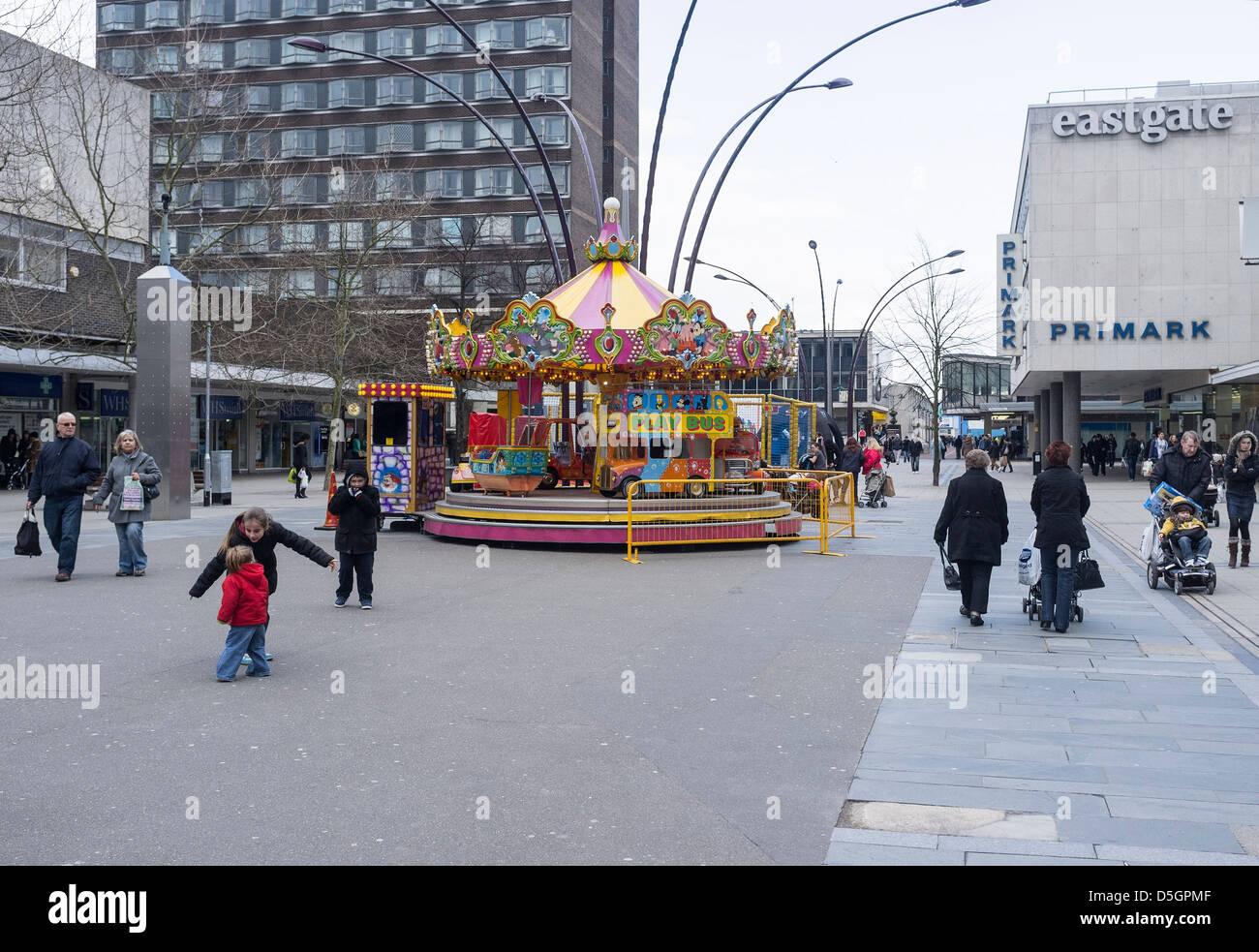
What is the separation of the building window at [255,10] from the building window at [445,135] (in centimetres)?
1151

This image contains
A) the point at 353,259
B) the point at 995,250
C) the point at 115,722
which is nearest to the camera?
the point at 115,722

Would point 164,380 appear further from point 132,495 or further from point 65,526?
point 65,526

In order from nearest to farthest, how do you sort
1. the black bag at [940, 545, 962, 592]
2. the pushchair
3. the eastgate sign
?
1. the pushchair
2. the black bag at [940, 545, 962, 592]
3. the eastgate sign

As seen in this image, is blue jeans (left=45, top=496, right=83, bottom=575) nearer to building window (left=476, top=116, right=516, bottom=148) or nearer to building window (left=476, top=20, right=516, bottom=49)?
building window (left=476, top=116, right=516, bottom=148)

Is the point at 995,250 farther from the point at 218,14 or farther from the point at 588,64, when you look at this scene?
the point at 218,14

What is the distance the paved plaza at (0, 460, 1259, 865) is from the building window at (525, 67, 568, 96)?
6002cm

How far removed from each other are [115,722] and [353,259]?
33.4 meters

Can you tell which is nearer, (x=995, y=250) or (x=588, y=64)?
(x=995, y=250)

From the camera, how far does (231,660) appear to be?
8.23 metres

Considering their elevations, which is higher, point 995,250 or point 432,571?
point 995,250

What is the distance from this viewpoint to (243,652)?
829 centimetres

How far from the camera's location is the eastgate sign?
40.2m

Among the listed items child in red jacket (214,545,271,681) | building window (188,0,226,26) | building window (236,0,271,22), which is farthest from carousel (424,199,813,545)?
building window (236,0,271,22)

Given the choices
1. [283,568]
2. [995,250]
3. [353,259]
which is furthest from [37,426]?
[995,250]
